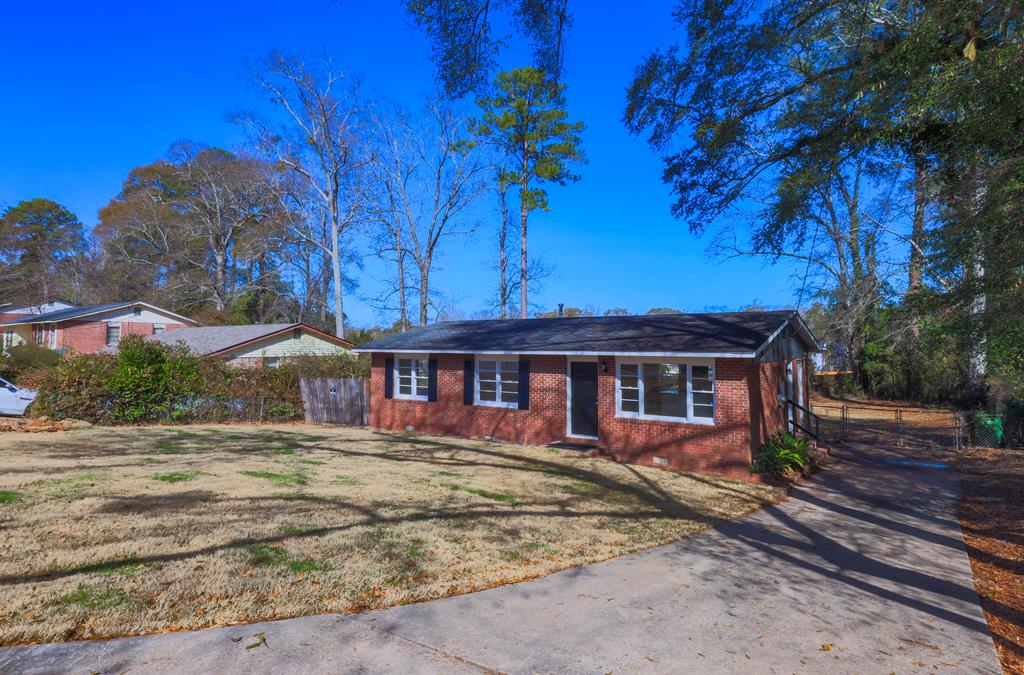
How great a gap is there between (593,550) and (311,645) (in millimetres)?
3429

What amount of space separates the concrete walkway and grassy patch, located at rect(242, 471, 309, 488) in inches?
195

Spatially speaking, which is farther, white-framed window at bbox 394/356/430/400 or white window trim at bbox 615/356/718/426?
white-framed window at bbox 394/356/430/400

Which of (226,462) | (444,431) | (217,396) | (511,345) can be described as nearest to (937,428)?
(511,345)

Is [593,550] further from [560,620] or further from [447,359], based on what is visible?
[447,359]

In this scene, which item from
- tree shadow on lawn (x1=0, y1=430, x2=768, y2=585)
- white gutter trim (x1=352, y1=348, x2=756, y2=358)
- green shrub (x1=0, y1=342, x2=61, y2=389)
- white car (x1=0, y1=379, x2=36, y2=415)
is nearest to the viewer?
tree shadow on lawn (x1=0, y1=430, x2=768, y2=585)

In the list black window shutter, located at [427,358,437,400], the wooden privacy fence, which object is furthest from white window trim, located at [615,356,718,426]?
the wooden privacy fence

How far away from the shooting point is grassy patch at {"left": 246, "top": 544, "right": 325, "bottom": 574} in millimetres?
5102

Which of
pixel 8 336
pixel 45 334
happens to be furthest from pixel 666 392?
pixel 8 336

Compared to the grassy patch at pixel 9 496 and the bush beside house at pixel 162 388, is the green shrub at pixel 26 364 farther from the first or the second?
the grassy patch at pixel 9 496

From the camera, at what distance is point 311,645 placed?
12.4 ft

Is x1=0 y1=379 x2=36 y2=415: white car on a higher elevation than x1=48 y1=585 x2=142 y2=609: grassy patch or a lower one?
higher

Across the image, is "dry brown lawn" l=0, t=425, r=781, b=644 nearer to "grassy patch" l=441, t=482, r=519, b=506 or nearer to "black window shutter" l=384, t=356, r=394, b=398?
"grassy patch" l=441, t=482, r=519, b=506

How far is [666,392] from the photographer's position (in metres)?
13.0

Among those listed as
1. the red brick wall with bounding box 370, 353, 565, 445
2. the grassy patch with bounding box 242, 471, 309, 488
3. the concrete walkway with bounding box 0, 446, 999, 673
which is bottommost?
the concrete walkway with bounding box 0, 446, 999, 673
